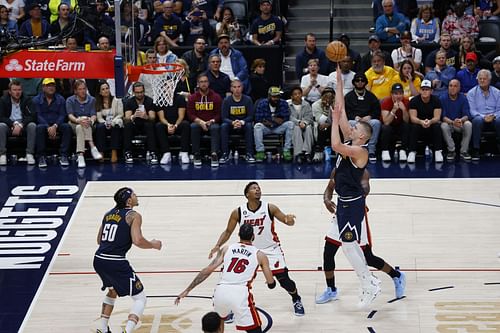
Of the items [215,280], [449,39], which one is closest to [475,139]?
[449,39]

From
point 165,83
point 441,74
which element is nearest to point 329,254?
point 165,83

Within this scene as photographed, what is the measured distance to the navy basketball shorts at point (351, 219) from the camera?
468 inches

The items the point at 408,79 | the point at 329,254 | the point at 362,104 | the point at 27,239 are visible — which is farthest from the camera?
the point at 408,79

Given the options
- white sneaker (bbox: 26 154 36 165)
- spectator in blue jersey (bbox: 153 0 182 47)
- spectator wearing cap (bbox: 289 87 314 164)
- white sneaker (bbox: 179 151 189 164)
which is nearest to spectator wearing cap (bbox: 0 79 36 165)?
white sneaker (bbox: 26 154 36 165)

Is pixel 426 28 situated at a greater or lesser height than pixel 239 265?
greater

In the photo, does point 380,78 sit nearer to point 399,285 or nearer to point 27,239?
point 399,285

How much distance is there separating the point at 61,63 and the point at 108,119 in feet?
16.2

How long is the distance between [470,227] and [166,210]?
4.60 m

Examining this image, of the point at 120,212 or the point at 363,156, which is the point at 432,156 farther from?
the point at 120,212

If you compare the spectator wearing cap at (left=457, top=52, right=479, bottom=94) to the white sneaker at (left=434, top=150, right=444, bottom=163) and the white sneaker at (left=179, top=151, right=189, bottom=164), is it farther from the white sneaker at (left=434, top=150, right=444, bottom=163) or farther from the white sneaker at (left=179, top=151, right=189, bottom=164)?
the white sneaker at (left=179, top=151, right=189, bottom=164)

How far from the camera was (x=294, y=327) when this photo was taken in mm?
11766

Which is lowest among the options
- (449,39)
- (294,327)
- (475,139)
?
(294,327)

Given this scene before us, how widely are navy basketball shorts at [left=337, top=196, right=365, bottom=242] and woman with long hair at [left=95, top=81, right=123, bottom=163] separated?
7509 millimetres

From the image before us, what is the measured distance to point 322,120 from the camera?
1855 cm
